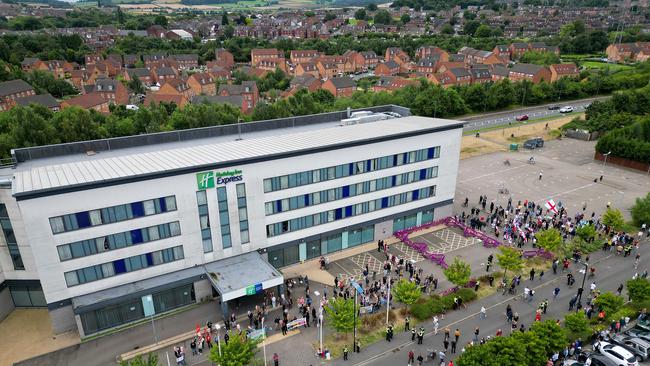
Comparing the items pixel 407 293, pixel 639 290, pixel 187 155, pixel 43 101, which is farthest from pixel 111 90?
pixel 639 290

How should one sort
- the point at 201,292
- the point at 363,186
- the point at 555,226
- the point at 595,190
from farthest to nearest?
the point at 595,190 < the point at 555,226 < the point at 363,186 < the point at 201,292

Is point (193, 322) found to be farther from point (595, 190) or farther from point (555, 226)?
point (595, 190)

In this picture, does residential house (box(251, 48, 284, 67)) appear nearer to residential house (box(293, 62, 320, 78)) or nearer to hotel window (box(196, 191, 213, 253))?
residential house (box(293, 62, 320, 78))

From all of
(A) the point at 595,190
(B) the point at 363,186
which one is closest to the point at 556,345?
(B) the point at 363,186

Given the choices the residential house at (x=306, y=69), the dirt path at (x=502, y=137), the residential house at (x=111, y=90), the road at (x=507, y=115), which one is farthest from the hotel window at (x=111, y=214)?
the residential house at (x=306, y=69)

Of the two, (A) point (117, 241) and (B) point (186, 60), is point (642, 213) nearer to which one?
(A) point (117, 241)

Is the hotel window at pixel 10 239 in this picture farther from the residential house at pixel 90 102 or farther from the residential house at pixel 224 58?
the residential house at pixel 224 58
